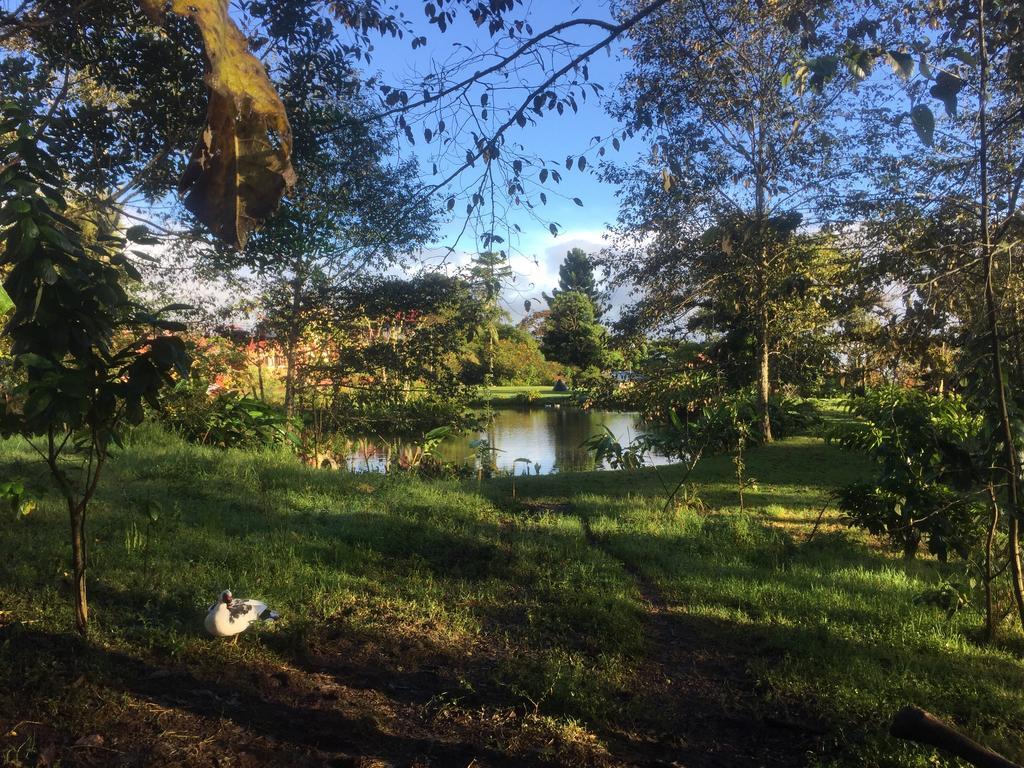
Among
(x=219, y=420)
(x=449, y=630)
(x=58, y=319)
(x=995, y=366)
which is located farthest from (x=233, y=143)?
(x=219, y=420)

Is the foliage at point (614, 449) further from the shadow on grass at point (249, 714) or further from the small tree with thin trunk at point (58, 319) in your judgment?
the small tree with thin trunk at point (58, 319)

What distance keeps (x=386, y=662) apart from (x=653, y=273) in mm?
8514

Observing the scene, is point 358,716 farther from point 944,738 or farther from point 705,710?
point 944,738

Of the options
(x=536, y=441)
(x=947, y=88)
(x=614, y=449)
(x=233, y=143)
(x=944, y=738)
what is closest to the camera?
(x=944, y=738)

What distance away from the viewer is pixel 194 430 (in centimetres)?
1012

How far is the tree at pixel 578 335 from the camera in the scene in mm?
12055

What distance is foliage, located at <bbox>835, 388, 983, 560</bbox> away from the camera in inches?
185

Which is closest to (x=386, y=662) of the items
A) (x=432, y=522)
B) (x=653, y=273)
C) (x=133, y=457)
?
(x=432, y=522)

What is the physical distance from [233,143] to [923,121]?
101 inches

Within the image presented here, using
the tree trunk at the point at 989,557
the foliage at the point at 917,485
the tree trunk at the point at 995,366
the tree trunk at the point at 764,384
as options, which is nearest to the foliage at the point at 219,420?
the tree trunk at the point at 764,384

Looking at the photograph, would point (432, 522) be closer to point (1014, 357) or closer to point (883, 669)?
point (883, 669)

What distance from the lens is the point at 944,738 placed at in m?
1.54

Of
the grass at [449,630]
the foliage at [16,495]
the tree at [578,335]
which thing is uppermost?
the tree at [578,335]

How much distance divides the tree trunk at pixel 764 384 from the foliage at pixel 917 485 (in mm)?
4748
